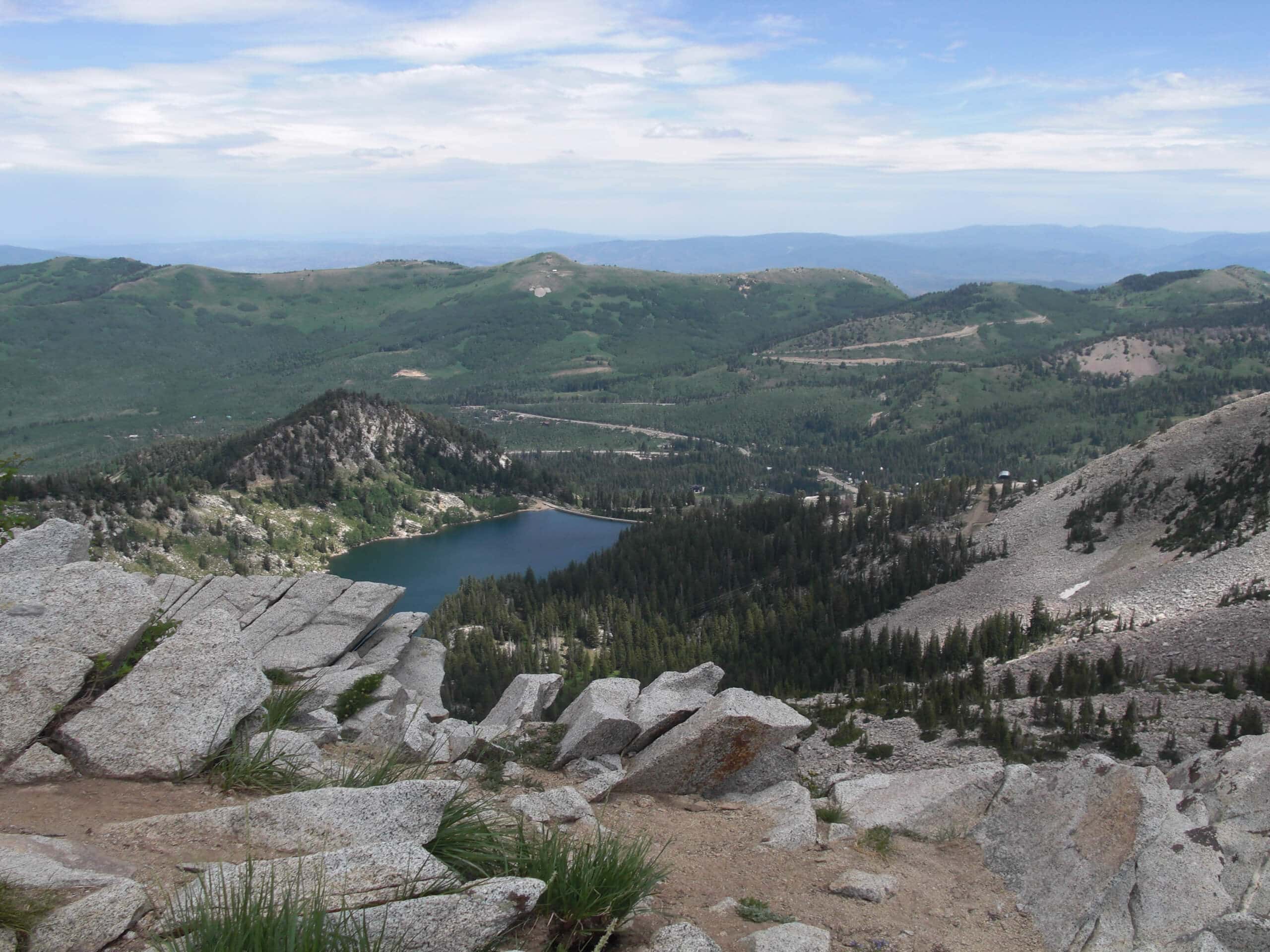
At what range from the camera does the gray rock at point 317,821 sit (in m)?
12.0

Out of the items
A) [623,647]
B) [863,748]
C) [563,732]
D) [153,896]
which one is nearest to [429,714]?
[563,732]

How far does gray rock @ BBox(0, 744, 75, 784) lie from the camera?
13891 millimetres

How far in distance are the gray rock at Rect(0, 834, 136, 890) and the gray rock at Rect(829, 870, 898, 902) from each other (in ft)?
37.8

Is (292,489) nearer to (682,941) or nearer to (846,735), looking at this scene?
(846,735)

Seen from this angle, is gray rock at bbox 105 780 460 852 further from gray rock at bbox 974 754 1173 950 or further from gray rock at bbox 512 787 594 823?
gray rock at bbox 974 754 1173 950

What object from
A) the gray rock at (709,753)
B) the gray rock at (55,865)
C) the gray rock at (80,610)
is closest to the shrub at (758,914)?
the gray rock at (709,753)

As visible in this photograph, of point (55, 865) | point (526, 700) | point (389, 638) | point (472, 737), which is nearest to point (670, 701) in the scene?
point (472, 737)

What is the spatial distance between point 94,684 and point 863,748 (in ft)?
83.2

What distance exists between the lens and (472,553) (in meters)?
122

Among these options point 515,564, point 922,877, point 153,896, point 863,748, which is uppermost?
point 153,896

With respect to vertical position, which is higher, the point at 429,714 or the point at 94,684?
the point at 94,684

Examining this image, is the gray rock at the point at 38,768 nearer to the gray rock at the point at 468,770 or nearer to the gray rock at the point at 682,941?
the gray rock at the point at 468,770

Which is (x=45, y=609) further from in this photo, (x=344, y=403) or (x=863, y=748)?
(x=344, y=403)

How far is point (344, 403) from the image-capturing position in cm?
14900
